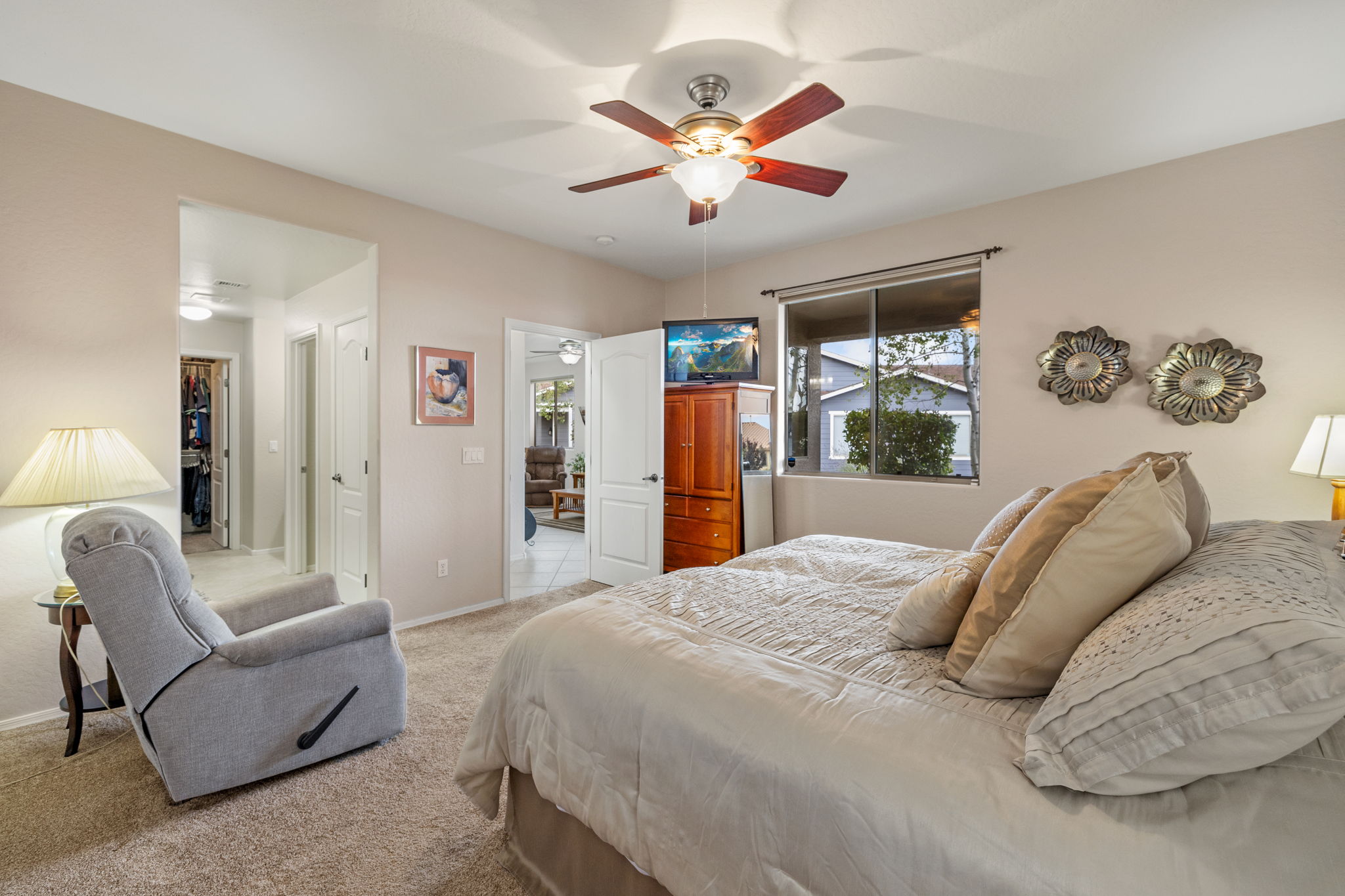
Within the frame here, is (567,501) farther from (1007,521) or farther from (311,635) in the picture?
(1007,521)

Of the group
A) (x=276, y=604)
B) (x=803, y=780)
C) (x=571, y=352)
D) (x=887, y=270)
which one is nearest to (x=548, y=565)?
(x=276, y=604)

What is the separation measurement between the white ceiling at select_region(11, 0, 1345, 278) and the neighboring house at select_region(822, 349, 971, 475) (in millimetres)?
1246

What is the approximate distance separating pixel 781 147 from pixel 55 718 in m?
4.21

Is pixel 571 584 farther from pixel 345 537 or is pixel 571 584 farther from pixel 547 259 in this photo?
pixel 547 259

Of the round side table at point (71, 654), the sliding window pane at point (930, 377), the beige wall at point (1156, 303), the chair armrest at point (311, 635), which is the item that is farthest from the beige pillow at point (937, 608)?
the round side table at point (71, 654)

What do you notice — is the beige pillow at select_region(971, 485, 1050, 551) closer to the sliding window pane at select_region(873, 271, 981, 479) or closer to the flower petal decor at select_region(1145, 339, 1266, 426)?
the flower petal decor at select_region(1145, 339, 1266, 426)

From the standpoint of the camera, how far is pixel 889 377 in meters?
4.18

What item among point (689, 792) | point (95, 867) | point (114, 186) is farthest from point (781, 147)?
point (95, 867)

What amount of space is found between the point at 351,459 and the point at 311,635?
2517 millimetres

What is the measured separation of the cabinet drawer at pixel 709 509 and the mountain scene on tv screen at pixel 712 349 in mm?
980

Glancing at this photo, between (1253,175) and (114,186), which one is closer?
(114,186)

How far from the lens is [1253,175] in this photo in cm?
281

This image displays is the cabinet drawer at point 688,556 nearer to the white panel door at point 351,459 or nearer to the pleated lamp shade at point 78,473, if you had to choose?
the white panel door at point 351,459

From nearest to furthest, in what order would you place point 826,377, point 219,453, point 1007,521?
point 1007,521 → point 826,377 → point 219,453
